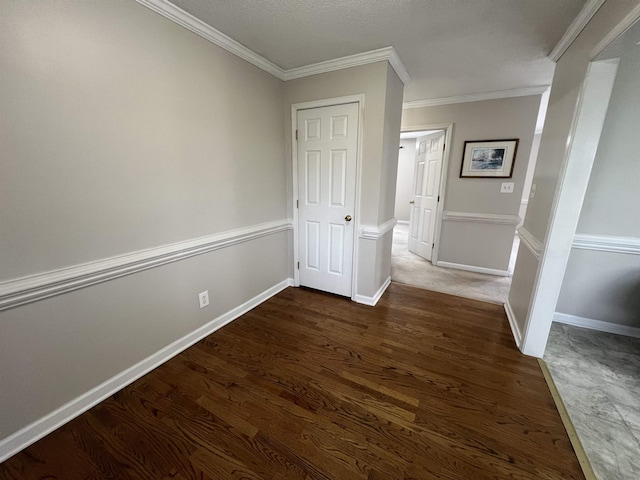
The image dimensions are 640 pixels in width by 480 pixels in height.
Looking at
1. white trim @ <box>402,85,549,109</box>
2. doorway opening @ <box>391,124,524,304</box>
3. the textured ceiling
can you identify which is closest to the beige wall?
the textured ceiling

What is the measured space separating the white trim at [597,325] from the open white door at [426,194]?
70.3 inches

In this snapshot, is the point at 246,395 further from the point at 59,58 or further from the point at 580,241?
the point at 580,241

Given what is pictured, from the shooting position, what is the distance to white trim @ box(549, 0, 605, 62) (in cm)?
151

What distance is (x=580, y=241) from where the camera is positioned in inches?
86.7

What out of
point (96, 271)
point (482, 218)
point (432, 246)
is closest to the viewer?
point (96, 271)

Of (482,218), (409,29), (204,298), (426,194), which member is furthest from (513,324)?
(204,298)

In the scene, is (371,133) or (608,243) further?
(371,133)

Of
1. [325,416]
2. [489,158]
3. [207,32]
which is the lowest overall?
[325,416]

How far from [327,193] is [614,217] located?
247 centimetres

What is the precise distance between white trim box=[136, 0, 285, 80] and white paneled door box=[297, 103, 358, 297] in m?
0.55

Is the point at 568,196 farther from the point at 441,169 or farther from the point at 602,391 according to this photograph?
the point at 441,169

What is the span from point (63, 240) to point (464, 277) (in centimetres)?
401

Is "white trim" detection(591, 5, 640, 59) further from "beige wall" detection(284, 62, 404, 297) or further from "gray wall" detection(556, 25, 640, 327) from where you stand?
"beige wall" detection(284, 62, 404, 297)

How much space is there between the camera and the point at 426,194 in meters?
4.14
